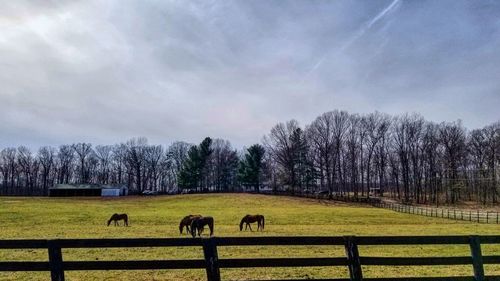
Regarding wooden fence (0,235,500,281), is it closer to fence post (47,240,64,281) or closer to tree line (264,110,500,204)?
fence post (47,240,64,281)

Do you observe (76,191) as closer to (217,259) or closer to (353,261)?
(217,259)

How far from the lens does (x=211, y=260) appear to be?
26.3 ft

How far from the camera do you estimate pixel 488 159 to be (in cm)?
9500

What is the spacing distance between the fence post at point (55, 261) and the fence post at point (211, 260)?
2.67 meters

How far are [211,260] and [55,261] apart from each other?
9.39 feet

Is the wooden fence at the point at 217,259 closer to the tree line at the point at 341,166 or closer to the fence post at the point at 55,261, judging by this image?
the fence post at the point at 55,261

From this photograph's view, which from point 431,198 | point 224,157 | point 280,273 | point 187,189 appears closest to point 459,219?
point 280,273

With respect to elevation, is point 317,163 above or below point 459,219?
above

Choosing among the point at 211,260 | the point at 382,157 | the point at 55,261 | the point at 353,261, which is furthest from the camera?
the point at 382,157

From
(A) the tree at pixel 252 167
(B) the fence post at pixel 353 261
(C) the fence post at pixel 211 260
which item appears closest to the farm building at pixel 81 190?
(A) the tree at pixel 252 167

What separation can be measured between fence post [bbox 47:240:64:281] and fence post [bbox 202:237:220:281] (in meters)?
2.67

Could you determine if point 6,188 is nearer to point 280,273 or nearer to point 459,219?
point 459,219

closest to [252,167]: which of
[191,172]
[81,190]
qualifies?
[191,172]

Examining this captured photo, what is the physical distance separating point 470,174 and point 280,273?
291 feet
